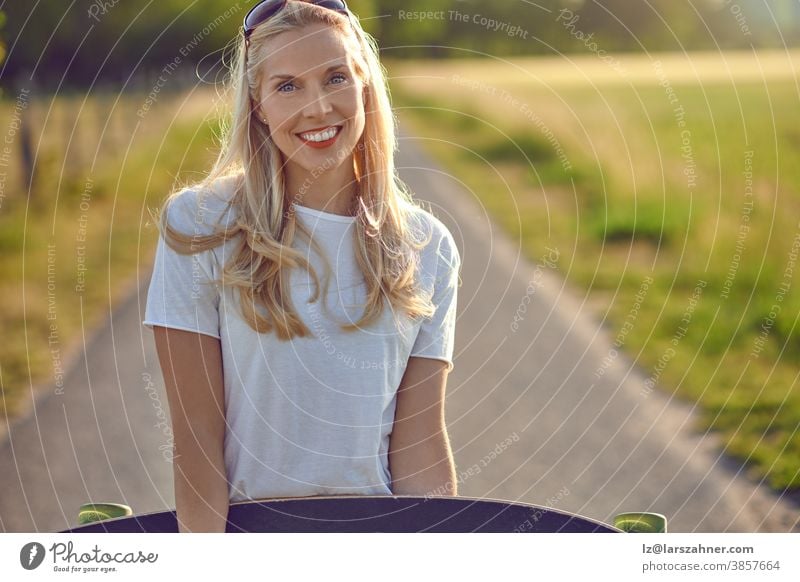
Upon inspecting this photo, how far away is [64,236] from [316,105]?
677 cm

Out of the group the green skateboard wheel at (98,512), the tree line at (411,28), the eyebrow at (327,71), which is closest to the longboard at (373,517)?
the green skateboard wheel at (98,512)

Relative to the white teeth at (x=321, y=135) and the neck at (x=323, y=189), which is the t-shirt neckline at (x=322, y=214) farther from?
the white teeth at (x=321, y=135)

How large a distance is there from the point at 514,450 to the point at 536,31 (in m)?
9.34

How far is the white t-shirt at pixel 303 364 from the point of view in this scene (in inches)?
77.9

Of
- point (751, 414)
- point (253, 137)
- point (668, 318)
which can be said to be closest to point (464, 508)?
point (253, 137)

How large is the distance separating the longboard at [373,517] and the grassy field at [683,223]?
1055 mm

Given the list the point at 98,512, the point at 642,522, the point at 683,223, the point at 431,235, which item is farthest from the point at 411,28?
the point at 98,512

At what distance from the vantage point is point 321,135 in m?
2.09

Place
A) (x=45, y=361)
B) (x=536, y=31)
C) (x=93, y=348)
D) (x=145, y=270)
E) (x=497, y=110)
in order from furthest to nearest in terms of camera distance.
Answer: (x=497, y=110), (x=536, y=31), (x=145, y=270), (x=93, y=348), (x=45, y=361)

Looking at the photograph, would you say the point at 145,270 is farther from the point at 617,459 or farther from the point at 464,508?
the point at 464,508

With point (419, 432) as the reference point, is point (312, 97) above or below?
above

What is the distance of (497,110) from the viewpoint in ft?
58.5
